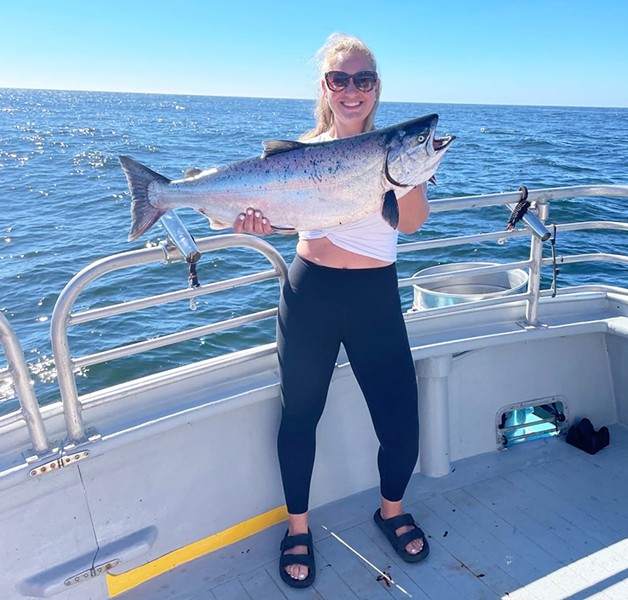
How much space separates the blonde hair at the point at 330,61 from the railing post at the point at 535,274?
116 cm

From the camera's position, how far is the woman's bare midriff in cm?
254

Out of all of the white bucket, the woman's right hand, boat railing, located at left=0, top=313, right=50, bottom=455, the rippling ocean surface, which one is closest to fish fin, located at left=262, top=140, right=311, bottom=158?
the woman's right hand

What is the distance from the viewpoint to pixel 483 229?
43.2 feet

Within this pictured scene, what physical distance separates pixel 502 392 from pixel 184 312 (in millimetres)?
6190

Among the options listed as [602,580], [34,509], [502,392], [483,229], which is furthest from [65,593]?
[483,229]

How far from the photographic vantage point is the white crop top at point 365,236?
2.49m

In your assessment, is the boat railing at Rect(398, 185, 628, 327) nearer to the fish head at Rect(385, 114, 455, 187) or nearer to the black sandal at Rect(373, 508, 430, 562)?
the fish head at Rect(385, 114, 455, 187)

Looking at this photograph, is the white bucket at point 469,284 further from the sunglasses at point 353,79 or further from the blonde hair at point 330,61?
the sunglasses at point 353,79

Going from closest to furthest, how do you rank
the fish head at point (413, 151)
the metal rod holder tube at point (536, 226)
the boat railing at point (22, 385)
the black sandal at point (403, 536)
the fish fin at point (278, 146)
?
Answer: the boat railing at point (22, 385) → the fish head at point (413, 151) → the fish fin at point (278, 146) → the black sandal at point (403, 536) → the metal rod holder tube at point (536, 226)

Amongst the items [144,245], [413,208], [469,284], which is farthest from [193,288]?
[144,245]

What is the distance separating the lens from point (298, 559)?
2766mm

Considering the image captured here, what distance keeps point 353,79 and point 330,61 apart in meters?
0.14

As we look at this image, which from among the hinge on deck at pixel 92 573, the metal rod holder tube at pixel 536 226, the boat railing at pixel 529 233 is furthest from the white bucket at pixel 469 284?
the hinge on deck at pixel 92 573

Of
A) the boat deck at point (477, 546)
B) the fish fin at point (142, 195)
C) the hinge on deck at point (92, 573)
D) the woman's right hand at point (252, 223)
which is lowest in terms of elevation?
the boat deck at point (477, 546)
